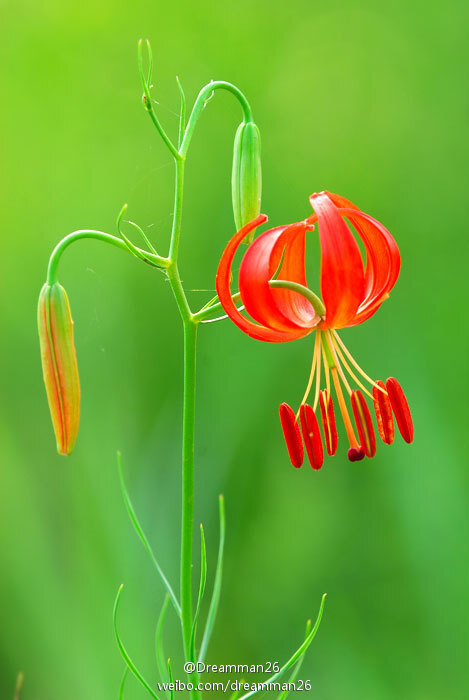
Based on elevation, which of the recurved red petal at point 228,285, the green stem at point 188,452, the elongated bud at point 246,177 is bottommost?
the green stem at point 188,452

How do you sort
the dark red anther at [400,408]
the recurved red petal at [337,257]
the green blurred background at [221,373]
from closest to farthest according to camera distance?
1. the recurved red petal at [337,257]
2. the dark red anther at [400,408]
3. the green blurred background at [221,373]

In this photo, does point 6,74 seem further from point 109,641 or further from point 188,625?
point 188,625

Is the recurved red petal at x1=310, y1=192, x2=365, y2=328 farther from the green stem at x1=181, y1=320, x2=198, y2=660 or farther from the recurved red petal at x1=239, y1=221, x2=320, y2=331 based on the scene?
the green stem at x1=181, y1=320, x2=198, y2=660

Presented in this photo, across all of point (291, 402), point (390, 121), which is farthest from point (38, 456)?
point (390, 121)

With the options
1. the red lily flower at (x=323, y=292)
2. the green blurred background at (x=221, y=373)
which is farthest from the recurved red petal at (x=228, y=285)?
the green blurred background at (x=221, y=373)

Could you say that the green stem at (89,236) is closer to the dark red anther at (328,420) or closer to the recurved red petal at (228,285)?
the recurved red petal at (228,285)

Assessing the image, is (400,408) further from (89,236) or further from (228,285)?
(89,236)

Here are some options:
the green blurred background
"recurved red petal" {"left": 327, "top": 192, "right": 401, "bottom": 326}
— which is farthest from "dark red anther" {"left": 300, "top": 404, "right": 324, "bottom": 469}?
the green blurred background
